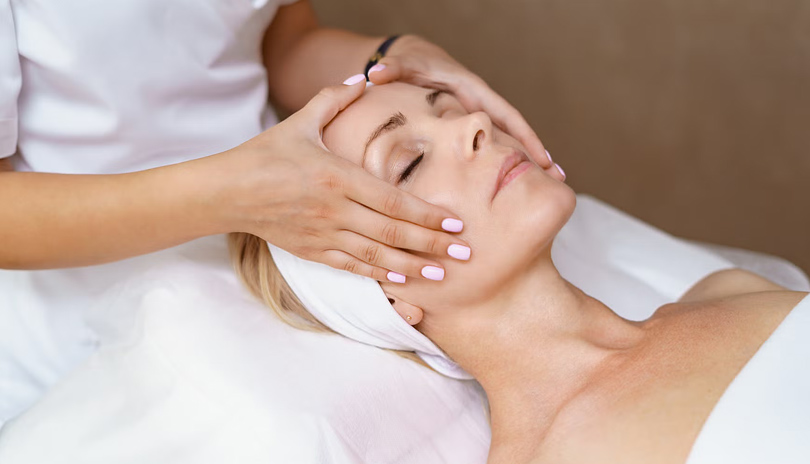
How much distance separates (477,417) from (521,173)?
1.59 ft

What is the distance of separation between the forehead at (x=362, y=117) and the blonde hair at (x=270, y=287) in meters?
A: 0.27

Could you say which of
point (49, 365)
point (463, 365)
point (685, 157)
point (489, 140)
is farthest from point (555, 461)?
point (685, 157)

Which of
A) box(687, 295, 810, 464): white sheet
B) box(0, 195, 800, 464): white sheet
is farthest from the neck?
box(687, 295, 810, 464): white sheet

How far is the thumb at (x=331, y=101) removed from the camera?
4.07 feet

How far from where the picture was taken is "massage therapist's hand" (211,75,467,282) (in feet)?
3.72

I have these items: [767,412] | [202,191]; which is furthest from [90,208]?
[767,412]

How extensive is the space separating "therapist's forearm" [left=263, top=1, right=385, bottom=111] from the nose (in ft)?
1.56

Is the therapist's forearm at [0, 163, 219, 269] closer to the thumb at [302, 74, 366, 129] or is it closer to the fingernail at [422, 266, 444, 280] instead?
the thumb at [302, 74, 366, 129]

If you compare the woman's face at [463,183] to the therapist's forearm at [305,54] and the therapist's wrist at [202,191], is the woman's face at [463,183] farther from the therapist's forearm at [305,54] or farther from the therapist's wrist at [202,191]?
the therapist's forearm at [305,54]

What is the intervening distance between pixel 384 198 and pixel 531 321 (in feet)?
1.25

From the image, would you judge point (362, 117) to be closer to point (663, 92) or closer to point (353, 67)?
point (353, 67)

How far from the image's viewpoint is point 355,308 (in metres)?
1.36

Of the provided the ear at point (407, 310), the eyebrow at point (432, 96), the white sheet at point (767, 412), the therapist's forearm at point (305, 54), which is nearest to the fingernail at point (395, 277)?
the ear at point (407, 310)

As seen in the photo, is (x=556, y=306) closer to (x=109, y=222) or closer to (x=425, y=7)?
(x=109, y=222)
